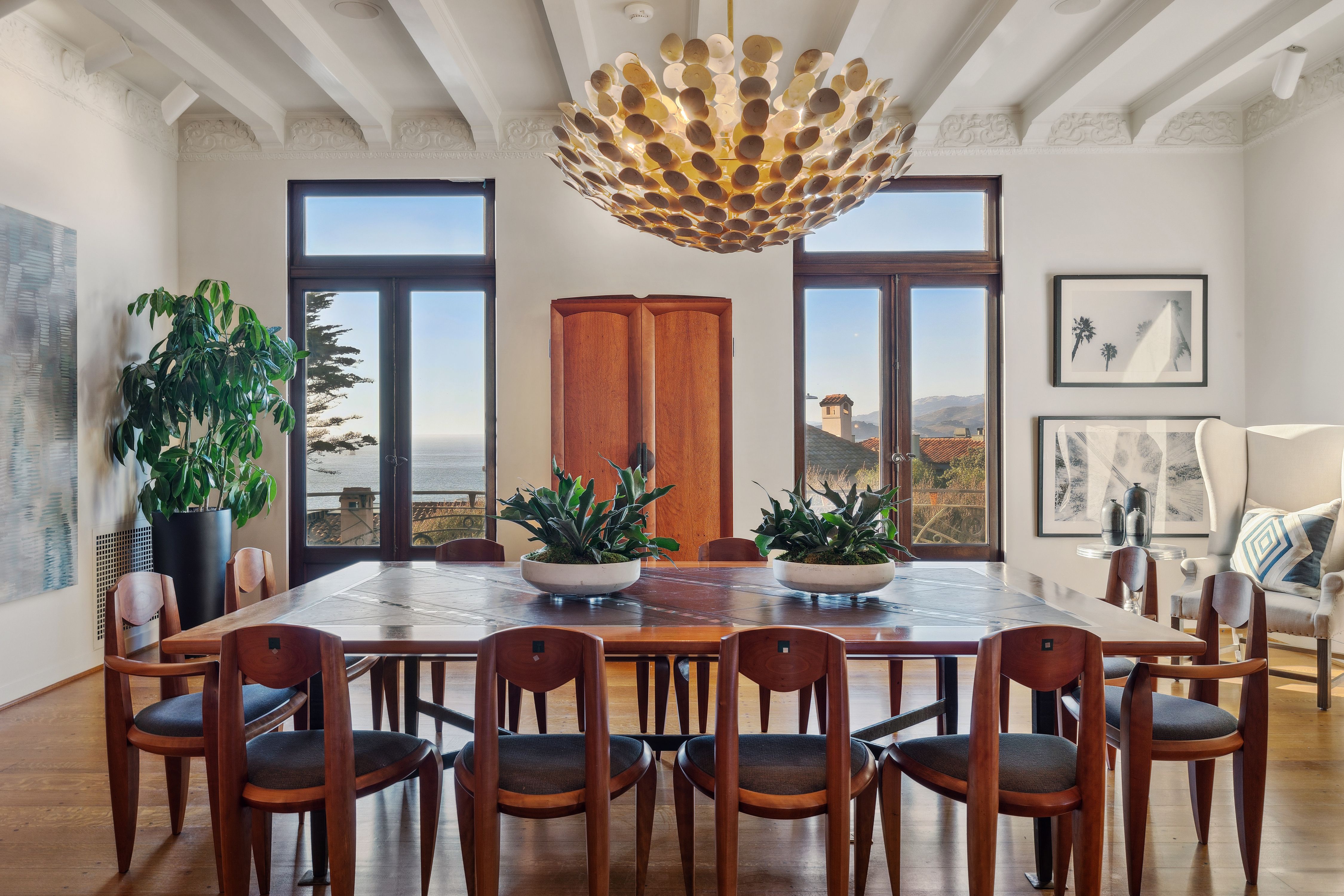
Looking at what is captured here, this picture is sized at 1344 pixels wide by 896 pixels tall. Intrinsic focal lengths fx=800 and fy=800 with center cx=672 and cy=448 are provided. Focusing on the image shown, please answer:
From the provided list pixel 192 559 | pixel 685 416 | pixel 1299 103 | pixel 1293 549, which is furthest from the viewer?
pixel 685 416

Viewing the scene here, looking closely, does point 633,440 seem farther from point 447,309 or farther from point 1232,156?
point 1232,156

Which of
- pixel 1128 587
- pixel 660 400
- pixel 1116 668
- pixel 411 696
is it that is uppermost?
pixel 660 400

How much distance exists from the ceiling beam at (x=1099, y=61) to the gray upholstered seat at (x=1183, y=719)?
3.29 metres

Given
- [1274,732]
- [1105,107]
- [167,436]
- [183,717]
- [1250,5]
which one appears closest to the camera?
[183,717]

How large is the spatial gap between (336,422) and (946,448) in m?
4.26

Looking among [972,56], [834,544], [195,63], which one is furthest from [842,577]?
[195,63]

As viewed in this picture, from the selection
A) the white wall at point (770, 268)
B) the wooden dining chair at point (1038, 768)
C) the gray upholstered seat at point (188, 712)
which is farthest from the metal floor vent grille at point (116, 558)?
the wooden dining chair at point (1038, 768)

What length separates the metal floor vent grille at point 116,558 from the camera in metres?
4.61

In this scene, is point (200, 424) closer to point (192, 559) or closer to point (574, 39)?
point (192, 559)

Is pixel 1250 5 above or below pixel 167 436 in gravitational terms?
above

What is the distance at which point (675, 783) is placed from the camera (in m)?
2.18

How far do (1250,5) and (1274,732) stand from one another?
11.5 ft

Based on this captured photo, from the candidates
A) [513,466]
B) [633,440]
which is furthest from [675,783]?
[513,466]

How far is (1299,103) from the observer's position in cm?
487
